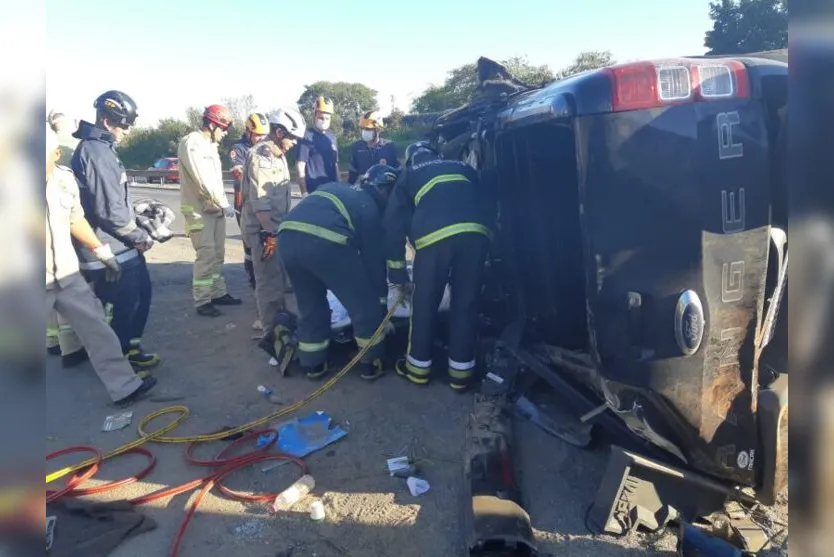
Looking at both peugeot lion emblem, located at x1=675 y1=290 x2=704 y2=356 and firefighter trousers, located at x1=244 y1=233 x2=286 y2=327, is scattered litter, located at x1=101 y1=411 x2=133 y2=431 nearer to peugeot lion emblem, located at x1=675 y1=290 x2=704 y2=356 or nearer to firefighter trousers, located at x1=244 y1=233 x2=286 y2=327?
firefighter trousers, located at x1=244 y1=233 x2=286 y2=327

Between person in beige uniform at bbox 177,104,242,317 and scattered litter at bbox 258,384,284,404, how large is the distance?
1988 mm

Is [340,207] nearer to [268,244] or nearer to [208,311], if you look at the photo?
[268,244]

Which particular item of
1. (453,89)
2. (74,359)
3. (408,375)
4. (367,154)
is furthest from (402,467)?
(453,89)

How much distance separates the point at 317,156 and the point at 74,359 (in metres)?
3.56

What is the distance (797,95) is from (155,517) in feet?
10.5

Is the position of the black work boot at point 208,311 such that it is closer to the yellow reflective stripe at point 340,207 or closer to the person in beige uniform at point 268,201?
the person in beige uniform at point 268,201

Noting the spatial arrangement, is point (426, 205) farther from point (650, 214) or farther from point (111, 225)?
point (111, 225)

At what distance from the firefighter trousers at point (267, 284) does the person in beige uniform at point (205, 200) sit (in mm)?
827

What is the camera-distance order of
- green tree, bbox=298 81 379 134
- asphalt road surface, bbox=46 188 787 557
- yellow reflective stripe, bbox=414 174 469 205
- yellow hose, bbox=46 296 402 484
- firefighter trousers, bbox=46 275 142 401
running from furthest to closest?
green tree, bbox=298 81 379 134, yellow reflective stripe, bbox=414 174 469 205, firefighter trousers, bbox=46 275 142 401, yellow hose, bbox=46 296 402 484, asphalt road surface, bbox=46 188 787 557

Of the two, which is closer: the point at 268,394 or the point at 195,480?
the point at 195,480

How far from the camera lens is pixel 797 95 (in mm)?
836

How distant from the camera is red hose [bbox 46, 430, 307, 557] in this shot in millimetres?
3064

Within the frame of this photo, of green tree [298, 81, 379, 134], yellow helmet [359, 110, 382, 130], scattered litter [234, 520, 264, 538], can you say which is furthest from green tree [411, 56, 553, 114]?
scattered litter [234, 520, 264, 538]

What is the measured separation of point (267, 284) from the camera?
5391mm
